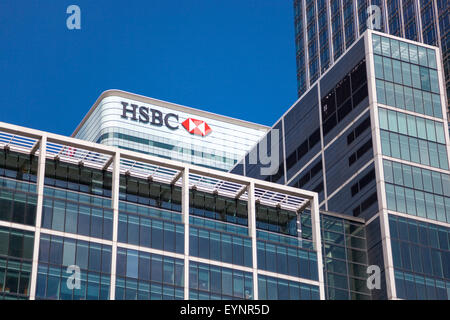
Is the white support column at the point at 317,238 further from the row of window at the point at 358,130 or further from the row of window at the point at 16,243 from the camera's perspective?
the row of window at the point at 16,243

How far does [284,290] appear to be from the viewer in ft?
293

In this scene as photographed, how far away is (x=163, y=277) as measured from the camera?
279 ft

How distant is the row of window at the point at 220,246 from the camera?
290ft

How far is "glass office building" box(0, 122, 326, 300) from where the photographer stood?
264ft

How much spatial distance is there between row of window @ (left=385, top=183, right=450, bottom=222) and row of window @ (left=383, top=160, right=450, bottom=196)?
0.68 meters

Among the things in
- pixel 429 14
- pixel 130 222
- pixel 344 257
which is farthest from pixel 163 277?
pixel 429 14

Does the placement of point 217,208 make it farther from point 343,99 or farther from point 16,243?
point 343,99

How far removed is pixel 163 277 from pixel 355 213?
86.9 feet

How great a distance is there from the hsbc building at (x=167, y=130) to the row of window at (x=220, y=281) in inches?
3527

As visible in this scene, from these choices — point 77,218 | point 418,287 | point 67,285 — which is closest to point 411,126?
point 418,287

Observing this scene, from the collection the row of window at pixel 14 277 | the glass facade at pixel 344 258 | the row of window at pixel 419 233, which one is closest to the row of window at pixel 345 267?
the glass facade at pixel 344 258

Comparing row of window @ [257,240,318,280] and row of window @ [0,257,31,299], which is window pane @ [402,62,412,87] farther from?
row of window @ [0,257,31,299]

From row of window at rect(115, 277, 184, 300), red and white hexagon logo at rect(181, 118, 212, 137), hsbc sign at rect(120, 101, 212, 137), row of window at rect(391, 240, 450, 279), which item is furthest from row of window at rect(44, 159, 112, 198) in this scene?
red and white hexagon logo at rect(181, 118, 212, 137)
